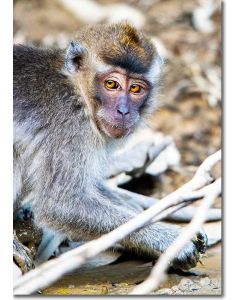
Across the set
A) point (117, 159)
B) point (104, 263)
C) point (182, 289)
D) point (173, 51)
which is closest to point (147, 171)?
point (117, 159)

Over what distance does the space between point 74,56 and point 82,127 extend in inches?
22.5

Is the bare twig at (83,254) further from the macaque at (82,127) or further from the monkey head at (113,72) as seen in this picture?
the monkey head at (113,72)

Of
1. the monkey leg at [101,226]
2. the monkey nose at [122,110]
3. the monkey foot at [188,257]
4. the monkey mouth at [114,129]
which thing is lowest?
the monkey foot at [188,257]

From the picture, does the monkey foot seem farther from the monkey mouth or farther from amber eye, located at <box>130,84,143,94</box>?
amber eye, located at <box>130,84,143,94</box>

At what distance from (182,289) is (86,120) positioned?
4.66 ft

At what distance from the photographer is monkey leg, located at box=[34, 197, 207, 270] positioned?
490cm

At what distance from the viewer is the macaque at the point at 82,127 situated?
16.1 ft

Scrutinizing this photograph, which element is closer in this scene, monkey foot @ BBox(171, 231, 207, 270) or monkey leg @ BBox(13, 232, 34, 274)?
monkey leg @ BBox(13, 232, 34, 274)

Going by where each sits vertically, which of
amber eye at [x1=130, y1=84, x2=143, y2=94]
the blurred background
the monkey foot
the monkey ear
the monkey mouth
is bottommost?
the monkey foot

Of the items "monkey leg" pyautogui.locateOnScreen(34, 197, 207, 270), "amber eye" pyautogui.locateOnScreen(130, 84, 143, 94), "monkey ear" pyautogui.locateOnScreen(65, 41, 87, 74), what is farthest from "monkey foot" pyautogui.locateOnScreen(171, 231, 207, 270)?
"monkey ear" pyautogui.locateOnScreen(65, 41, 87, 74)

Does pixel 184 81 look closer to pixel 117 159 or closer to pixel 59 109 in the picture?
pixel 117 159

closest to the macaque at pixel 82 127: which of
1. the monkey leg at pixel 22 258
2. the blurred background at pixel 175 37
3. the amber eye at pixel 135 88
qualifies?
the amber eye at pixel 135 88
